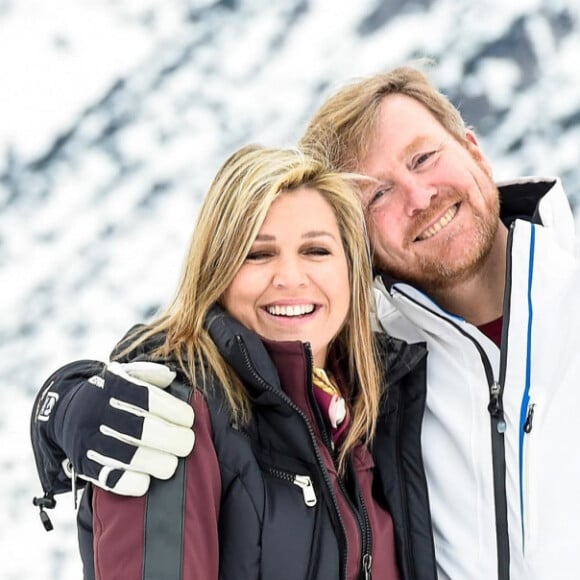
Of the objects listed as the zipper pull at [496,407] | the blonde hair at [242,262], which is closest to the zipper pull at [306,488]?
the blonde hair at [242,262]

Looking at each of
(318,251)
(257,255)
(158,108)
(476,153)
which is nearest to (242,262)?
(257,255)

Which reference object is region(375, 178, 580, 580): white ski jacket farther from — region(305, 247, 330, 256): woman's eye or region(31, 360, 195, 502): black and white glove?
region(31, 360, 195, 502): black and white glove

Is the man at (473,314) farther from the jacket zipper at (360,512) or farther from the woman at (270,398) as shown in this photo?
the jacket zipper at (360,512)

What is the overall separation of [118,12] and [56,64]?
1.73 ft

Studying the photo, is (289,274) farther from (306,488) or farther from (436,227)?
(436,227)

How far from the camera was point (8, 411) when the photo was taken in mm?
3473

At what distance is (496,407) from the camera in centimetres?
139

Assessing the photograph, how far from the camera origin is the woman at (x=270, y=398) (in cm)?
108

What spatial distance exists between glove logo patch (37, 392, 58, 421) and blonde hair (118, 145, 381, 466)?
0.47ft

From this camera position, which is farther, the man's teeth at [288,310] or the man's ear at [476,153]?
the man's ear at [476,153]

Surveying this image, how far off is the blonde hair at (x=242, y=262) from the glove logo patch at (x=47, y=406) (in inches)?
5.7

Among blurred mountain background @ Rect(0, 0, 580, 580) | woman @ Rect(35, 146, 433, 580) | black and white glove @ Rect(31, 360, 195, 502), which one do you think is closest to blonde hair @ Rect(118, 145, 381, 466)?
woman @ Rect(35, 146, 433, 580)

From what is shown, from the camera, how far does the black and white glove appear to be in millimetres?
1047

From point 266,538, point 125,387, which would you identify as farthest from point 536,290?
point 125,387
